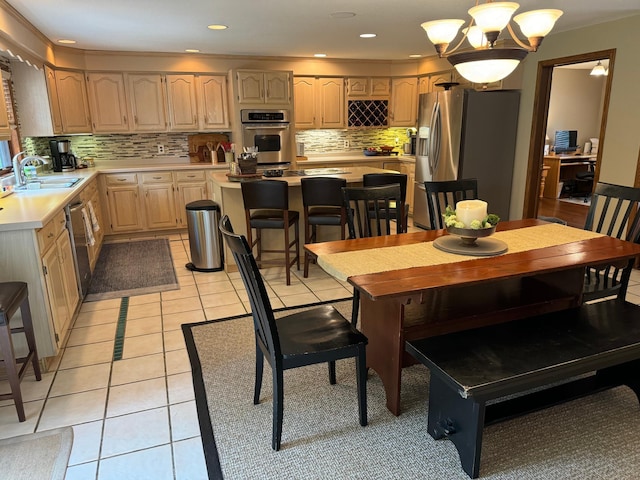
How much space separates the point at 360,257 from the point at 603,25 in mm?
3783

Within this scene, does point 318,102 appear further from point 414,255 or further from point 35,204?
point 414,255

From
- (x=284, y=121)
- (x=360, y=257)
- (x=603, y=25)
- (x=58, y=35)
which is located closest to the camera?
(x=360, y=257)

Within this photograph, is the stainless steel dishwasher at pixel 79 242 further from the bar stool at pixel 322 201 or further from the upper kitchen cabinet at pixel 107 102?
the upper kitchen cabinet at pixel 107 102

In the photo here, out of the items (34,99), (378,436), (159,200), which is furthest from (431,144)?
(34,99)

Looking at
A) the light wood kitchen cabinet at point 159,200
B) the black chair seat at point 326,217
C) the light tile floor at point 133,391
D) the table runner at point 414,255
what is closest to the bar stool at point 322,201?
the black chair seat at point 326,217

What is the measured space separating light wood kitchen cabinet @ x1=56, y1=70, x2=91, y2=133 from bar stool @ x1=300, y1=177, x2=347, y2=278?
325cm

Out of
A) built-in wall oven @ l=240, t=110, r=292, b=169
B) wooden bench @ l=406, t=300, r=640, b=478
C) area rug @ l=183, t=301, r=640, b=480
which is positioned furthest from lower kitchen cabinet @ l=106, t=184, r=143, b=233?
wooden bench @ l=406, t=300, r=640, b=478

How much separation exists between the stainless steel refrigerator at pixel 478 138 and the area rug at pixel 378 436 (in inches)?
132

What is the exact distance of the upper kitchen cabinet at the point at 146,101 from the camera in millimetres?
5719

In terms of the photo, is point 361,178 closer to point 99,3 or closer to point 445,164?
point 445,164

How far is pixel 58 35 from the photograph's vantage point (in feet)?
15.0

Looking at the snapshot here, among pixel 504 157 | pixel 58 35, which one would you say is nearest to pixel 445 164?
pixel 504 157

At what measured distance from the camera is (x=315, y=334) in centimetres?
208

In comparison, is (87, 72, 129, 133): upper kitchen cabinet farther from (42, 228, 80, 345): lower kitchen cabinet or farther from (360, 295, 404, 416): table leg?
(360, 295, 404, 416): table leg
